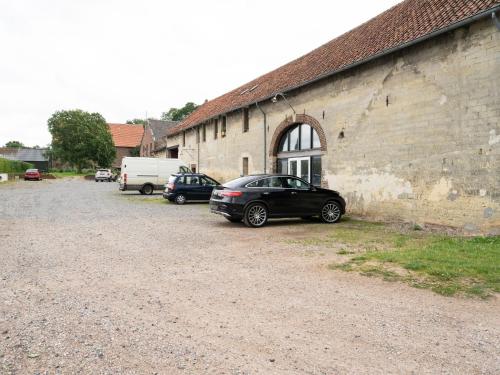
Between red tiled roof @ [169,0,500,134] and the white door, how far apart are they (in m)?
3.04

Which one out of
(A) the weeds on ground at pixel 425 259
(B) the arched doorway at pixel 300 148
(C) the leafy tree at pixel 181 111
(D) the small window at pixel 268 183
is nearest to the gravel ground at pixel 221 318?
(A) the weeds on ground at pixel 425 259

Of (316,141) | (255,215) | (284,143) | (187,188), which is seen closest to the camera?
(255,215)

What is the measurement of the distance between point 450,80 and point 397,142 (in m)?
2.25

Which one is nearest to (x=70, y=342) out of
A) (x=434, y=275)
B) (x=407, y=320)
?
(x=407, y=320)

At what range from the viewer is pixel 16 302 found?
436 centimetres

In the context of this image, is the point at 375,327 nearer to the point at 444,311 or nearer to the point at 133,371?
the point at 444,311

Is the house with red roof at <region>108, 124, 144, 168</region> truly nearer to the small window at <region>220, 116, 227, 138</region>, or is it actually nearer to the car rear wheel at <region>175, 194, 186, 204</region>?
the small window at <region>220, 116, 227, 138</region>

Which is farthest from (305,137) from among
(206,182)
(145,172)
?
(145,172)

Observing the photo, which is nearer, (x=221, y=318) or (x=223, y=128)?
(x=221, y=318)

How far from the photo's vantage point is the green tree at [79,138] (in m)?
65.0

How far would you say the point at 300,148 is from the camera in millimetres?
16484

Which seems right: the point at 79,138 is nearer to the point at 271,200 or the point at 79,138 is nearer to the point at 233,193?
the point at 233,193

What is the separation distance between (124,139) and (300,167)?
69.0 meters

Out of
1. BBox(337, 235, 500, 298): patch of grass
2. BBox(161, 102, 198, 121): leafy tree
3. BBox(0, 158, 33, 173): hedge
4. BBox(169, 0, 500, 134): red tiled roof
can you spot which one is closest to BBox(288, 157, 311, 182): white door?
BBox(169, 0, 500, 134): red tiled roof
